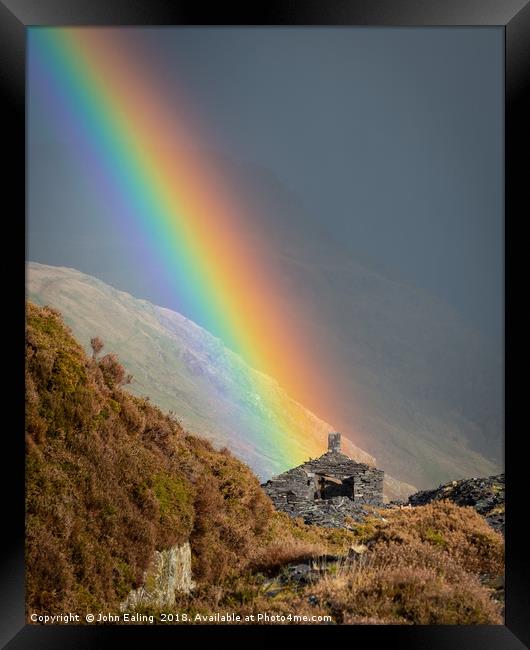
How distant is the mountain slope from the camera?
54.9 ft

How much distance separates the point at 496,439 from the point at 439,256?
15.3 feet

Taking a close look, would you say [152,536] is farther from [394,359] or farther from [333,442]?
[394,359]

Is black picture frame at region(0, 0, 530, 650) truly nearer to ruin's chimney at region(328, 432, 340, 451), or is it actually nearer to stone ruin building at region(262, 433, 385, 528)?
stone ruin building at region(262, 433, 385, 528)

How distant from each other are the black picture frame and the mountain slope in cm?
889

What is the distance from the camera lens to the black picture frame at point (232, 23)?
241 inches

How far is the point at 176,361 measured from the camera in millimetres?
20531

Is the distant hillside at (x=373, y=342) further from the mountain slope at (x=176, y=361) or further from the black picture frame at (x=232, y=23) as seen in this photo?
the black picture frame at (x=232, y=23)

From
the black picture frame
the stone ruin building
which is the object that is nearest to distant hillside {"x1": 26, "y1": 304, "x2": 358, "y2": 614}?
the black picture frame

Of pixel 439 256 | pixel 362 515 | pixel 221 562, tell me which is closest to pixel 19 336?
pixel 221 562

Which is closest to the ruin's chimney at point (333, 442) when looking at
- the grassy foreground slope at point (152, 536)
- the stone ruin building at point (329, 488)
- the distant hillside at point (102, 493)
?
the stone ruin building at point (329, 488)

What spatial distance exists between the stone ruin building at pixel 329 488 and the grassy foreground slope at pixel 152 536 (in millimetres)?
3481

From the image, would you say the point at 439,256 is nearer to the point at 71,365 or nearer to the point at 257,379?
the point at 257,379

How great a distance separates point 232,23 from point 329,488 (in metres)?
9.64

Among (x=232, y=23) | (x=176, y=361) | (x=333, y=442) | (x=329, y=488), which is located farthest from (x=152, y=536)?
(x=176, y=361)
